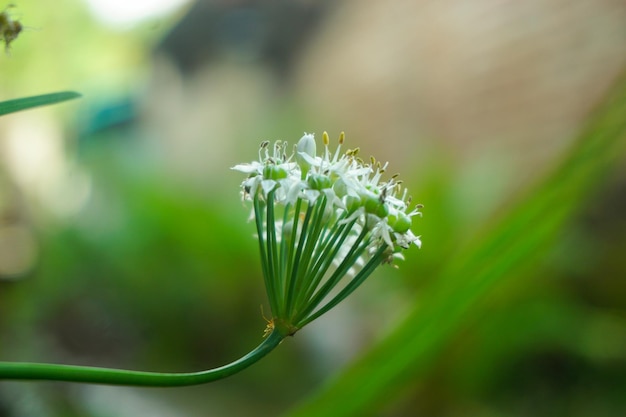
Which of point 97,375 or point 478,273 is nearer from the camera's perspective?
point 97,375

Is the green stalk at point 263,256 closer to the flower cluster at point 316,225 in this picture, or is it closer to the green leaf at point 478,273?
the flower cluster at point 316,225

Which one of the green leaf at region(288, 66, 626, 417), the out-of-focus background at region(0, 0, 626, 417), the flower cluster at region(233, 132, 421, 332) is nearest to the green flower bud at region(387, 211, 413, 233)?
the flower cluster at region(233, 132, 421, 332)

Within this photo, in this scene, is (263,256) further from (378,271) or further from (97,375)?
(378,271)

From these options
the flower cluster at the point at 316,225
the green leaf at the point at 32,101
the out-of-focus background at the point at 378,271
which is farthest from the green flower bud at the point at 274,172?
the out-of-focus background at the point at 378,271

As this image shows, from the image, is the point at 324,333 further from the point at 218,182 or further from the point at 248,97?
the point at 248,97

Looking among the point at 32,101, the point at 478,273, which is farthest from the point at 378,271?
the point at 32,101

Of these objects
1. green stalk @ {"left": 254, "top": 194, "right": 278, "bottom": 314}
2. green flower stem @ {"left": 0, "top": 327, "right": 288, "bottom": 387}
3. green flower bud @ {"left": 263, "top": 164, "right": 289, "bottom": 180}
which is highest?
green flower bud @ {"left": 263, "top": 164, "right": 289, "bottom": 180}

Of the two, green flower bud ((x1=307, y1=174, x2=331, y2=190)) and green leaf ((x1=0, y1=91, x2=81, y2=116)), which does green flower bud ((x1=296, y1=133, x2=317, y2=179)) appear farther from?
green leaf ((x1=0, y1=91, x2=81, y2=116))

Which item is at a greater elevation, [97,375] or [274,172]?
[274,172]
